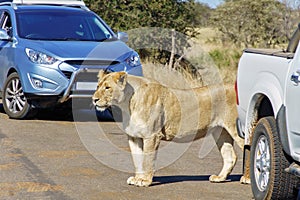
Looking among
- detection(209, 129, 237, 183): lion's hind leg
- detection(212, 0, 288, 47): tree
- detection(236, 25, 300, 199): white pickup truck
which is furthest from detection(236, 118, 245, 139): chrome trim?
detection(212, 0, 288, 47): tree

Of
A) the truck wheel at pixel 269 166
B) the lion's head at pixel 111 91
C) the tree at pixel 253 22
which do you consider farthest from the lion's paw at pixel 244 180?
the tree at pixel 253 22

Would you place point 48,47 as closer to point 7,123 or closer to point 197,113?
point 7,123

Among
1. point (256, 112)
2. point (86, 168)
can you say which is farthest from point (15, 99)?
point (256, 112)

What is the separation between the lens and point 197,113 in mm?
8156

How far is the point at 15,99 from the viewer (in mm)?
12844

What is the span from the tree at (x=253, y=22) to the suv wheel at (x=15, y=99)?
42.2 feet

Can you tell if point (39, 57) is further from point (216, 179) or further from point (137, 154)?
point (216, 179)

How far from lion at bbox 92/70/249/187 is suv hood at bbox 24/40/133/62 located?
13.8ft

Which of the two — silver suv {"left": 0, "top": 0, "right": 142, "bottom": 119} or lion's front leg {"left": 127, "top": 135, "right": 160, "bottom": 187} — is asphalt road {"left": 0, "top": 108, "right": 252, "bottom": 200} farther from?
silver suv {"left": 0, "top": 0, "right": 142, "bottom": 119}

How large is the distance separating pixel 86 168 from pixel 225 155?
1.62m

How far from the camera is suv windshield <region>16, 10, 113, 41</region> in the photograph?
43.2 feet

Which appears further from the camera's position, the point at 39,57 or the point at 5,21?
the point at 5,21

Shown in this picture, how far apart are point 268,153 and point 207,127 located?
1.50m

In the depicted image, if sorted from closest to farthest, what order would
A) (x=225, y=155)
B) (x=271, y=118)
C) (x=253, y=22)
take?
(x=271, y=118) < (x=225, y=155) < (x=253, y=22)
